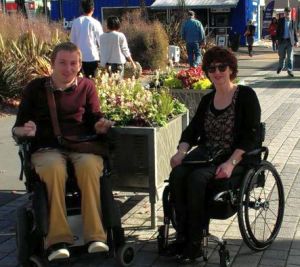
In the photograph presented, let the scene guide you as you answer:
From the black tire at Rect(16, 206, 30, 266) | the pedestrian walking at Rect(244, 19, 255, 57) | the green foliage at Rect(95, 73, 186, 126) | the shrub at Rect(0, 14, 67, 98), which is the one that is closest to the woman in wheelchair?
the green foliage at Rect(95, 73, 186, 126)

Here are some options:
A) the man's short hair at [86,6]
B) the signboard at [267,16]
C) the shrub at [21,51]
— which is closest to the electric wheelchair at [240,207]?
the man's short hair at [86,6]

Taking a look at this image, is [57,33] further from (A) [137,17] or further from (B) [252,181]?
(B) [252,181]

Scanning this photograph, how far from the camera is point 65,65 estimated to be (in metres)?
4.17

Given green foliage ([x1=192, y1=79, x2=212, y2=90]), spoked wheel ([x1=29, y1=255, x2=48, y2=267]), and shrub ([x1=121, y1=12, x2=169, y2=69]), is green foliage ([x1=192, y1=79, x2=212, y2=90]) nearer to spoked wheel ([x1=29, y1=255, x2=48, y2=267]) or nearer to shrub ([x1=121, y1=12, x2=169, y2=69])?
spoked wheel ([x1=29, y1=255, x2=48, y2=267])

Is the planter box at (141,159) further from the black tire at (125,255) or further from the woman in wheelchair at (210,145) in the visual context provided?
the black tire at (125,255)

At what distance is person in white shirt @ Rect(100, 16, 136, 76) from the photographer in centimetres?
1004

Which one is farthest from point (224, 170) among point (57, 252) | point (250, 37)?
point (250, 37)

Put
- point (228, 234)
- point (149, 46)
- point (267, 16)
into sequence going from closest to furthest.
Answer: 1. point (228, 234)
2. point (149, 46)
3. point (267, 16)

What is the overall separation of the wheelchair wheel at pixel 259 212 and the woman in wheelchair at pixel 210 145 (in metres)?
0.15

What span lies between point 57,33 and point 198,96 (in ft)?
28.6

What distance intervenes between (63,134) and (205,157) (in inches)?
40.5

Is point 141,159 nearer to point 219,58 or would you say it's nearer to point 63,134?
point 63,134

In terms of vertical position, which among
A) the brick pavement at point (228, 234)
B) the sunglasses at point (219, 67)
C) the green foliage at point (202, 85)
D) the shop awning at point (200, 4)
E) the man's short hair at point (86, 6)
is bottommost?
the brick pavement at point (228, 234)

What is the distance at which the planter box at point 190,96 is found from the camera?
6.45 metres
